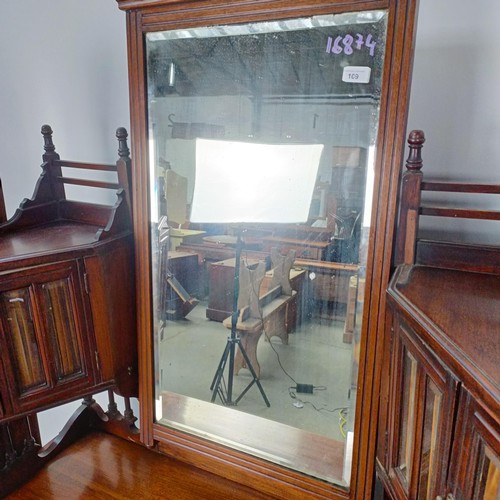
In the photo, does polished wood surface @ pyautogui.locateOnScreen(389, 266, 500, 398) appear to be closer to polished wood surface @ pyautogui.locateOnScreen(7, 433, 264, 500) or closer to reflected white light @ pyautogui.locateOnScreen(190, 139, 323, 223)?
reflected white light @ pyautogui.locateOnScreen(190, 139, 323, 223)

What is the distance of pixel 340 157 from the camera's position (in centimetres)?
87

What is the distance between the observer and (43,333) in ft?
3.11

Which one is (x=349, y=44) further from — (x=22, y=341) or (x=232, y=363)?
(x=22, y=341)

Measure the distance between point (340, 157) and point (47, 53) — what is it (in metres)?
1.11

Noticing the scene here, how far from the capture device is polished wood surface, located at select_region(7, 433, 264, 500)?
1.08 m

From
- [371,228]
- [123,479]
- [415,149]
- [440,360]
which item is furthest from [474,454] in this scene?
[123,479]

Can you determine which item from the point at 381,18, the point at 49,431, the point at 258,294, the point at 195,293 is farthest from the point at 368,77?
the point at 49,431

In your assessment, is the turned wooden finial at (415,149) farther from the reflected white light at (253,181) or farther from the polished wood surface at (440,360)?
the reflected white light at (253,181)

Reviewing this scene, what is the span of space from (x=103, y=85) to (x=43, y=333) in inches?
31.7

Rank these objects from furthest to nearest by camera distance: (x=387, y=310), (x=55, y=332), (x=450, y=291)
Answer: (x=55, y=332)
(x=387, y=310)
(x=450, y=291)

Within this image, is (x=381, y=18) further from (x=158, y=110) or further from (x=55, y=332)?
(x=55, y=332)

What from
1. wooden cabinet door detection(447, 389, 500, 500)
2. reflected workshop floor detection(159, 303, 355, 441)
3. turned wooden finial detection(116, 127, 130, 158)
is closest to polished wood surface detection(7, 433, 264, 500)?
reflected workshop floor detection(159, 303, 355, 441)

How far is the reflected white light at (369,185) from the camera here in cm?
80

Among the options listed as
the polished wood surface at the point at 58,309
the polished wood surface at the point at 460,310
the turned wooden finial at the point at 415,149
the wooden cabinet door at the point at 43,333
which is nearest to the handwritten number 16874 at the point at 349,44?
the turned wooden finial at the point at 415,149
